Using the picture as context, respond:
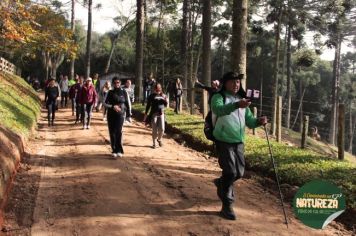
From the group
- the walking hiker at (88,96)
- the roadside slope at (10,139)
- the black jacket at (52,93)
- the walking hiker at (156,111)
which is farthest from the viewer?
the black jacket at (52,93)

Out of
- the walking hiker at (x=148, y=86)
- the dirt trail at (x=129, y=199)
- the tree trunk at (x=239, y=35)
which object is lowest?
the dirt trail at (x=129, y=199)

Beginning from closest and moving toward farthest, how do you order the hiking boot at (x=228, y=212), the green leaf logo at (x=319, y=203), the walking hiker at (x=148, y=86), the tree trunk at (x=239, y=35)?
the green leaf logo at (x=319, y=203), the hiking boot at (x=228, y=212), the tree trunk at (x=239, y=35), the walking hiker at (x=148, y=86)

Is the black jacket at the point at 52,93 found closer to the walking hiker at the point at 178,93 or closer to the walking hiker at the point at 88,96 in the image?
the walking hiker at the point at 88,96

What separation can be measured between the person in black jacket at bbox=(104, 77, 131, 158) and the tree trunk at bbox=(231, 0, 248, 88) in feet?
13.3

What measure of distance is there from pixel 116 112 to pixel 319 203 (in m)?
6.48

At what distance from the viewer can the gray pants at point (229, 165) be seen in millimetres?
6453

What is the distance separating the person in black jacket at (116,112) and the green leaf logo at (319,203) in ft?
20.6

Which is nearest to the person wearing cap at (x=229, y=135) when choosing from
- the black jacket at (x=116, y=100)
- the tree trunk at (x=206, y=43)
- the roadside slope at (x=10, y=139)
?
the roadside slope at (x=10, y=139)

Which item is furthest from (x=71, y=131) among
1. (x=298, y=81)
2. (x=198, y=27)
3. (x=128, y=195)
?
(x=298, y=81)

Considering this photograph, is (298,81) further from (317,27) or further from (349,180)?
(349,180)

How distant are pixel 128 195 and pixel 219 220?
182 cm

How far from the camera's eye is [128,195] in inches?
303

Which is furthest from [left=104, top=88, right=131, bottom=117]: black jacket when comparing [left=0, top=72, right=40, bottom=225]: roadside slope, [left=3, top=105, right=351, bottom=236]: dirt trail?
[left=0, top=72, right=40, bottom=225]: roadside slope

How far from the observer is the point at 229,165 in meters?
6.43
